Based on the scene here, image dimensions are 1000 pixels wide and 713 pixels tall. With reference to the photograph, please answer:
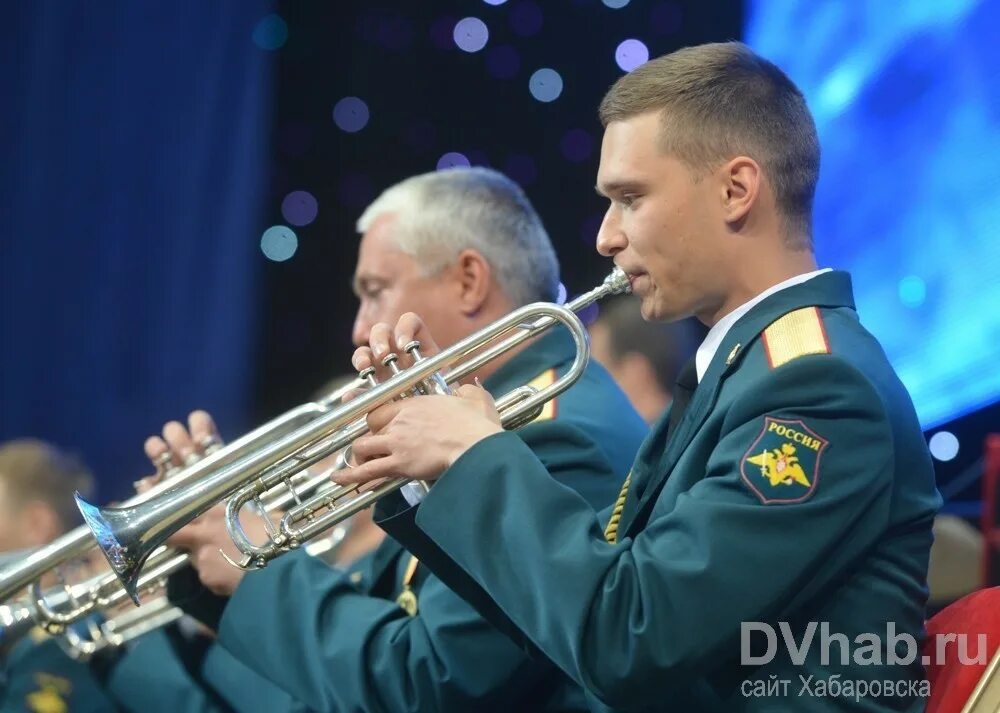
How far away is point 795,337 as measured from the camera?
1.74 metres

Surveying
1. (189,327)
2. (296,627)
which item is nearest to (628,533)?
(296,627)

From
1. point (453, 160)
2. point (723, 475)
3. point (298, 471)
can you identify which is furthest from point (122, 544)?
point (453, 160)

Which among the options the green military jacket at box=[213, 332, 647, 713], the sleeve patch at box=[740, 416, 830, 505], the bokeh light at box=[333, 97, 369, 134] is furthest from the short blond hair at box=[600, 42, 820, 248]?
the bokeh light at box=[333, 97, 369, 134]

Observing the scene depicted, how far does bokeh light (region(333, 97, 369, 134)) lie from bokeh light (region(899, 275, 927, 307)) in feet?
5.99

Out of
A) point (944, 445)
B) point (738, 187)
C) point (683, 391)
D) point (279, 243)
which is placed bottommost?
point (944, 445)

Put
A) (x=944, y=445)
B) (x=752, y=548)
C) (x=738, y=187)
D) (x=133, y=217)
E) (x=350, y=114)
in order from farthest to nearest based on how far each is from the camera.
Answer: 1. (x=133, y=217)
2. (x=350, y=114)
3. (x=944, y=445)
4. (x=738, y=187)
5. (x=752, y=548)

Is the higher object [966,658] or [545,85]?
[545,85]

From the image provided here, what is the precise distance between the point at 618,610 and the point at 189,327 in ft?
10.0

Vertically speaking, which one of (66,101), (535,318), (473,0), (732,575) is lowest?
(732,575)

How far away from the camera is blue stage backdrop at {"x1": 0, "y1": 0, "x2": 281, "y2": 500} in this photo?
433 cm

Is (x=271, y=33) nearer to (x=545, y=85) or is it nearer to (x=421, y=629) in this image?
(x=545, y=85)

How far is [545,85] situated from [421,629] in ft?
6.92

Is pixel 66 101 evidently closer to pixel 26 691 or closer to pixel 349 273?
pixel 349 273

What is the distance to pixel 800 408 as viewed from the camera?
64.5 inches
